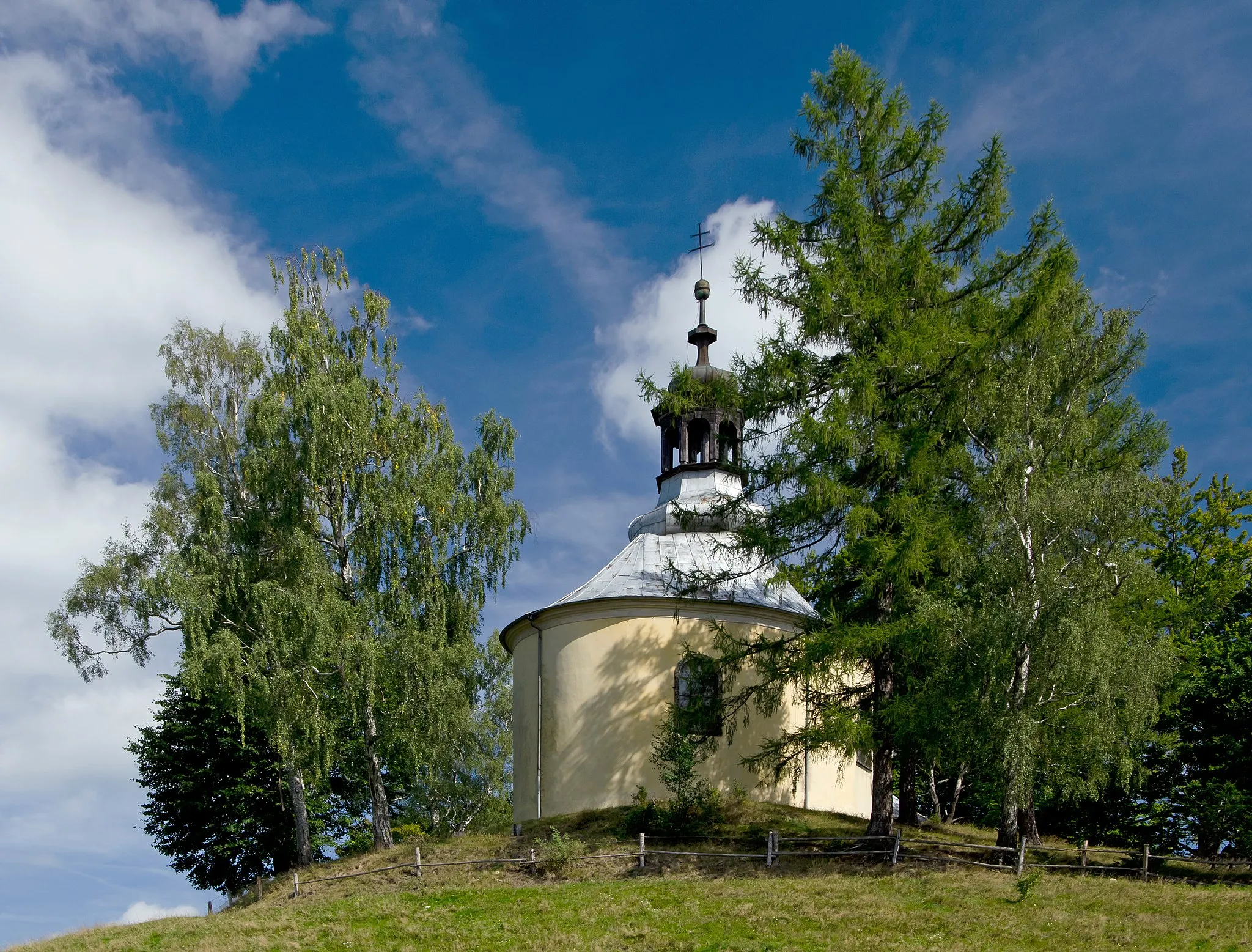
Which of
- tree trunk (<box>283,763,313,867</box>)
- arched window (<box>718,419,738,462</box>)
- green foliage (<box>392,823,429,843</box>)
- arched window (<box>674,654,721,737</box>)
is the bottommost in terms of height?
green foliage (<box>392,823,429,843</box>)

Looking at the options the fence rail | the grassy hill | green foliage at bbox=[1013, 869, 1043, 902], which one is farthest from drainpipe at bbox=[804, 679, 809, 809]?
green foliage at bbox=[1013, 869, 1043, 902]

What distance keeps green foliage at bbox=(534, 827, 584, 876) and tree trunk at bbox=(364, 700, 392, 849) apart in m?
5.80

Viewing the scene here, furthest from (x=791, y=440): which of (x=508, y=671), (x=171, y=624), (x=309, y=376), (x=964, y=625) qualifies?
(x=508, y=671)

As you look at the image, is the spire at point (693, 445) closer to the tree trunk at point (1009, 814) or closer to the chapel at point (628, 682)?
the chapel at point (628, 682)

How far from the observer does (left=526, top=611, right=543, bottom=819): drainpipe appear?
2367 cm

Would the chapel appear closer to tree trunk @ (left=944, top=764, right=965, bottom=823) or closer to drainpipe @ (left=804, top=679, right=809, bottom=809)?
drainpipe @ (left=804, top=679, right=809, bottom=809)

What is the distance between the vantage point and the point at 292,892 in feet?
69.3

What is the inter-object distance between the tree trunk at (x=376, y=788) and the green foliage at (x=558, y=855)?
5804mm

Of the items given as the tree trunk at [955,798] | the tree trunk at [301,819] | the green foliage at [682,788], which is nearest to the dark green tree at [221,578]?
the tree trunk at [301,819]

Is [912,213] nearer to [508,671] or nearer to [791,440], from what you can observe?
[791,440]

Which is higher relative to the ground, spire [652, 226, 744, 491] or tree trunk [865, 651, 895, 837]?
spire [652, 226, 744, 491]

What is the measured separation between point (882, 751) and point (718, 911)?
16.8 feet

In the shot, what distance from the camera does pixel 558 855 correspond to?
62.3ft

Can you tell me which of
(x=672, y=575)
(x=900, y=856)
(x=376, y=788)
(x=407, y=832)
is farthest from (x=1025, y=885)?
(x=407, y=832)
